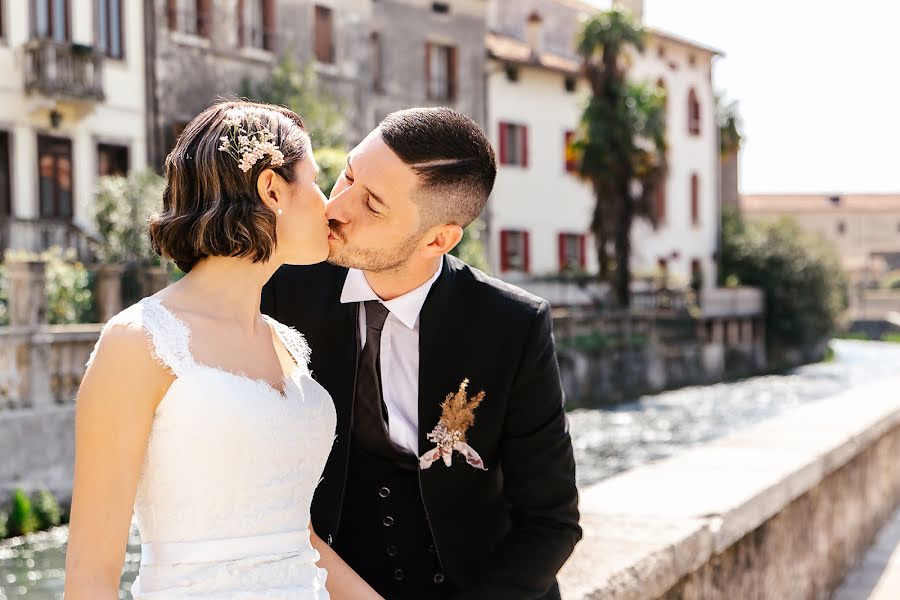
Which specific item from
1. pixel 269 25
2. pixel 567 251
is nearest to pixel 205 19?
pixel 269 25

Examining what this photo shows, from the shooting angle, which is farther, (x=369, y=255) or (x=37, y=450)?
(x=37, y=450)

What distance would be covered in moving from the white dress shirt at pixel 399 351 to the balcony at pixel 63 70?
17.6m

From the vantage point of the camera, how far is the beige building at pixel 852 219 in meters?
77.2

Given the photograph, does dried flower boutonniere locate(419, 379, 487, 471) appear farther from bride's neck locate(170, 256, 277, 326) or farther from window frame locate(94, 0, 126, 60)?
window frame locate(94, 0, 126, 60)

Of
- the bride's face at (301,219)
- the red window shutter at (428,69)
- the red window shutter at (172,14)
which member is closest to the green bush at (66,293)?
the red window shutter at (172,14)

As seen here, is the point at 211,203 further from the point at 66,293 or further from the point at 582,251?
the point at 582,251

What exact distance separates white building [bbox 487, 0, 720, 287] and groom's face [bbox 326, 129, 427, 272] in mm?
26931

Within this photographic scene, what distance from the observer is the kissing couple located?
181cm

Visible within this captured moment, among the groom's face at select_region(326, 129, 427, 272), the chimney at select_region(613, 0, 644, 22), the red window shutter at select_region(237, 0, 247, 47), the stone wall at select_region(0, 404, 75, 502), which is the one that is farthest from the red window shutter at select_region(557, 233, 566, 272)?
the groom's face at select_region(326, 129, 427, 272)

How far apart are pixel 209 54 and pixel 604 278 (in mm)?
13624

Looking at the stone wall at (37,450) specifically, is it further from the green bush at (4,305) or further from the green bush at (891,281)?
the green bush at (891,281)

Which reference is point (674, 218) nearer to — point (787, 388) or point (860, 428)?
point (787, 388)

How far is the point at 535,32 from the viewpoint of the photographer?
3244 centimetres

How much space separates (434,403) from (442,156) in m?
0.48
